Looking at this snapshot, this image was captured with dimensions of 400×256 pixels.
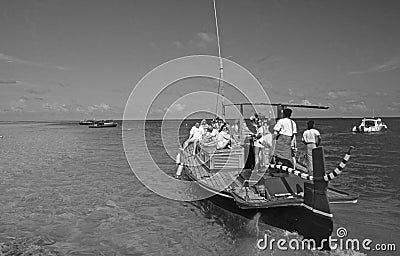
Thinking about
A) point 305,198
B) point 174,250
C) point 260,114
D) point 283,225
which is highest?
point 260,114

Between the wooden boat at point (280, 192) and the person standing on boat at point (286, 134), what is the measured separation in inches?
15.1

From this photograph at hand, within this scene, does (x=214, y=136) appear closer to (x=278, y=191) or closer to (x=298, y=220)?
(x=278, y=191)

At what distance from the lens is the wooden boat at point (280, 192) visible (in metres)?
9.69

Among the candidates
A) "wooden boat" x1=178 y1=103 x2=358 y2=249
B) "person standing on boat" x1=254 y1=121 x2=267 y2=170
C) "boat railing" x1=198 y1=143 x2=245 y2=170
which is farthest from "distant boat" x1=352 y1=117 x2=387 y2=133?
"person standing on boat" x1=254 y1=121 x2=267 y2=170

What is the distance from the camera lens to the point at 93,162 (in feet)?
117

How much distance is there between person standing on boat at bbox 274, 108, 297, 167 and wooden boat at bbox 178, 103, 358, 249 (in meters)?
0.38

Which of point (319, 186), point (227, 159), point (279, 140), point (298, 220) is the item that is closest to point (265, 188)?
point (298, 220)

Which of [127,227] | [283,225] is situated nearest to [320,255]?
[283,225]

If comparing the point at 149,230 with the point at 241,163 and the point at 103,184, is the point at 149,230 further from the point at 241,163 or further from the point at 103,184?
the point at 103,184

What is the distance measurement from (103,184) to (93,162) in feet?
41.6

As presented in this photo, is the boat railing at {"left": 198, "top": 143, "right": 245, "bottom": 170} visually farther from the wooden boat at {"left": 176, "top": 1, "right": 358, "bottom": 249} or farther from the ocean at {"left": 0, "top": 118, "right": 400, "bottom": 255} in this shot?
the ocean at {"left": 0, "top": 118, "right": 400, "bottom": 255}

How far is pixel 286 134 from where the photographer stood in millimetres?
12133

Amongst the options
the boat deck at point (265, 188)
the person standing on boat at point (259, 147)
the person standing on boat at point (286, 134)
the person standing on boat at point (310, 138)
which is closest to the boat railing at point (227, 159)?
the boat deck at point (265, 188)

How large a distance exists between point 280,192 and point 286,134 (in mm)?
2013
